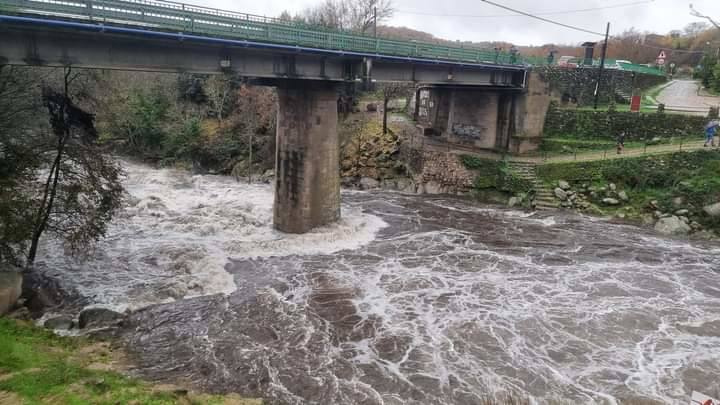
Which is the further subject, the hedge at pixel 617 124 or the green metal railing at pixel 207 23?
the hedge at pixel 617 124

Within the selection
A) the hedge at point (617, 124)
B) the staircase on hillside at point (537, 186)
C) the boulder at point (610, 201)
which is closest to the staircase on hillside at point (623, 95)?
the hedge at point (617, 124)

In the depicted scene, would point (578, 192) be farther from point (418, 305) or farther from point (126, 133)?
point (126, 133)

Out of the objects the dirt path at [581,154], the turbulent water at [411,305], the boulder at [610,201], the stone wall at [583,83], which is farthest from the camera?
the stone wall at [583,83]

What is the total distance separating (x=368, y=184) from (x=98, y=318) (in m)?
25.6

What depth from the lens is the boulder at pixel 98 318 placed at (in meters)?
16.8

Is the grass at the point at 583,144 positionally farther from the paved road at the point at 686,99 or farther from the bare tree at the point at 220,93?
the bare tree at the point at 220,93

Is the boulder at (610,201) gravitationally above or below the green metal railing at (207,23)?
below

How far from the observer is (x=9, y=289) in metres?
16.4

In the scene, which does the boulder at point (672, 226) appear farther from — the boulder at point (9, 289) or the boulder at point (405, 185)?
the boulder at point (9, 289)

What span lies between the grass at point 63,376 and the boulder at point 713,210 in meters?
28.3

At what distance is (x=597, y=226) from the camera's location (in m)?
30.4

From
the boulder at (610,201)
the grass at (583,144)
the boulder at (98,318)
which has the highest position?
the grass at (583,144)

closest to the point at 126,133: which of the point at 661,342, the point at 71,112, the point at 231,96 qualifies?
the point at 231,96

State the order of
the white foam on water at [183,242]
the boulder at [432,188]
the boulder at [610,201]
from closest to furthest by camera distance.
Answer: the white foam on water at [183,242], the boulder at [610,201], the boulder at [432,188]
